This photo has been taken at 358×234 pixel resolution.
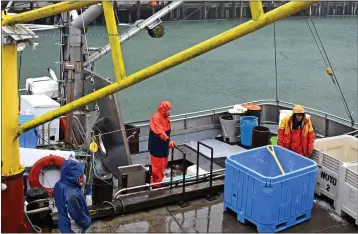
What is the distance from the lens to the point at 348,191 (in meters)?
6.65

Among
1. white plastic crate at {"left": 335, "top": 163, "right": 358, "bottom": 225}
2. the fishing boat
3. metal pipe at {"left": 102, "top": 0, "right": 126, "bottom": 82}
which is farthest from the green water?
metal pipe at {"left": 102, "top": 0, "right": 126, "bottom": 82}

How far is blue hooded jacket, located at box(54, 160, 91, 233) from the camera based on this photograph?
A: 15.6 feet

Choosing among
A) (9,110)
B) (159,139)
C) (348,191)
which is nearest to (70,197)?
(9,110)

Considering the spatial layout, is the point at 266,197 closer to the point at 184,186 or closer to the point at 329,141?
the point at 184,186

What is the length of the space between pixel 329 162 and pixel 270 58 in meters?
29.0

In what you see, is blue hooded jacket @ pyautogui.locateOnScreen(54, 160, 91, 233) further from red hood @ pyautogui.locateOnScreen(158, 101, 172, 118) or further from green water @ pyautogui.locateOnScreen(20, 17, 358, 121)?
green water @ pyautogui.locateOnScreen(20, 17, 358, 121)

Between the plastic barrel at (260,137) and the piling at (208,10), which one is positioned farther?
the piling at (208,10)

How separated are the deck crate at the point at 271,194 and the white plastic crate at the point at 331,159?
1.87 feet

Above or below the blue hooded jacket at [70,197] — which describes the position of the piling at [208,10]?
above

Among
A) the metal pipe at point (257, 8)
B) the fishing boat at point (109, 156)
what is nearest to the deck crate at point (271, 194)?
the fishing boat at point (109, 156)

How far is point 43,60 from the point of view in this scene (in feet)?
97.8

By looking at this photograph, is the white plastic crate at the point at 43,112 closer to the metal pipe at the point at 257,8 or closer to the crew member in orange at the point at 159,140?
the crew member in orange at the point at 159,140

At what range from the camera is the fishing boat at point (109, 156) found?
16.0 ft

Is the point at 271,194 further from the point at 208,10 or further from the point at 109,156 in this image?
the point at 208,10
